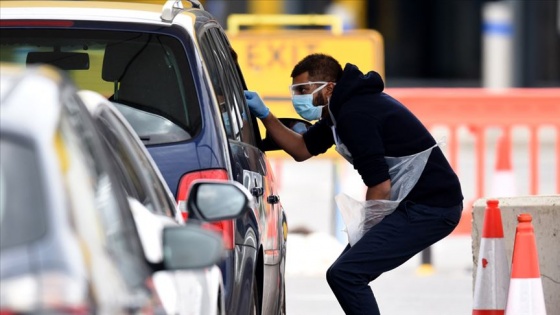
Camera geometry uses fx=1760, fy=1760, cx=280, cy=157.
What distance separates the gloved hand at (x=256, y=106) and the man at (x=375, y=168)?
0.41 metres

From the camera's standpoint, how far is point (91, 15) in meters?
6.54

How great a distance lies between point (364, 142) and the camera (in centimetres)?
739

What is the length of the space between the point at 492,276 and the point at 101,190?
4.20 metres

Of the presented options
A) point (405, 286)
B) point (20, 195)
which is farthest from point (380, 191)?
point (405, 286)

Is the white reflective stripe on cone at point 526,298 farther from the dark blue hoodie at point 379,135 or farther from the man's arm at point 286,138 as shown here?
the man's arm at point 286,138

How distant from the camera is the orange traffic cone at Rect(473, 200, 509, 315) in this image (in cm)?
787

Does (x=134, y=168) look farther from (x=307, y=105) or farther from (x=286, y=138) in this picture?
(x=286, y=138)

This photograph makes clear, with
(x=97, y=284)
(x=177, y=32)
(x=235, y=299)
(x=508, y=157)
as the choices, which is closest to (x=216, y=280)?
(x=235, y=299)

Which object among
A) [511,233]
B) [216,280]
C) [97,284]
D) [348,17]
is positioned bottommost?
[348,17]

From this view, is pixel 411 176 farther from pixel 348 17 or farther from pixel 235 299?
pixel 348 17

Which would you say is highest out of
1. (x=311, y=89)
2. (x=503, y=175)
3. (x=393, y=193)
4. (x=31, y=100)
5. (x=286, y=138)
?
(x=31, y=100)

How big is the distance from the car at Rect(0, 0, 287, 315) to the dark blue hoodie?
0.57 m

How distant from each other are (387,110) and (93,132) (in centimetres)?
352

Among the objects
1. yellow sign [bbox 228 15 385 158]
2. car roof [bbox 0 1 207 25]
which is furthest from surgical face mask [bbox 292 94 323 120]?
yellow sign [bbox 228 15 385 158]
